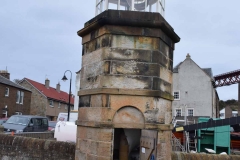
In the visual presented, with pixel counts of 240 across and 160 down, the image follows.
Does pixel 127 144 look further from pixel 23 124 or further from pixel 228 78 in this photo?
pixel 228 78

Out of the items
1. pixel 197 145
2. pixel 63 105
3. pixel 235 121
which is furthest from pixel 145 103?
pixel 63 105

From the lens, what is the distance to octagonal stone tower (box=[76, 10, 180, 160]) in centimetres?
346

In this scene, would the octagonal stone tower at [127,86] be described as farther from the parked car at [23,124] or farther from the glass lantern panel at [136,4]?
the parked car at [23,124]

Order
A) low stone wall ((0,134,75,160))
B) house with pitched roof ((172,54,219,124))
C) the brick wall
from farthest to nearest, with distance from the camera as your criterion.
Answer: house with pitched roof ((172,54,219,124))
the brick wall
low stone wall ((0,134,75,160))

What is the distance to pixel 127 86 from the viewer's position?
11.5ft

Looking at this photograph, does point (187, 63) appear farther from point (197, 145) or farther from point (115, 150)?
point (115, 150)

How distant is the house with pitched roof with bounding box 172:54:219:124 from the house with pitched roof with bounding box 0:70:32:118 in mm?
19371

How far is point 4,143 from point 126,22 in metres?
4.26

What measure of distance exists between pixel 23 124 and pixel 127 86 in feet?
39.0

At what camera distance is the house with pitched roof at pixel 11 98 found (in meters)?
28.8

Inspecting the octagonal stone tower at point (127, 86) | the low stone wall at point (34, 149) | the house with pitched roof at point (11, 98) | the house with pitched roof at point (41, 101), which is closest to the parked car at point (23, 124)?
the low stone wall at point (34, 149)

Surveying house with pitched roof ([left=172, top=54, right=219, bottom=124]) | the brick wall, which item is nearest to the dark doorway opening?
house with pitched roof ([left=172, top=54, right=219, bottom=124])

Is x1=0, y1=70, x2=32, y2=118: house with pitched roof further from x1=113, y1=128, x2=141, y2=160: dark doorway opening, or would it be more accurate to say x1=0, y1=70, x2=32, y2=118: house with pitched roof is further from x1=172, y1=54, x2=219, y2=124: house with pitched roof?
x1=113, y1=128, x2=141, y2=160: dark doorway opening

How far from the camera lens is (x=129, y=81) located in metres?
3.52
